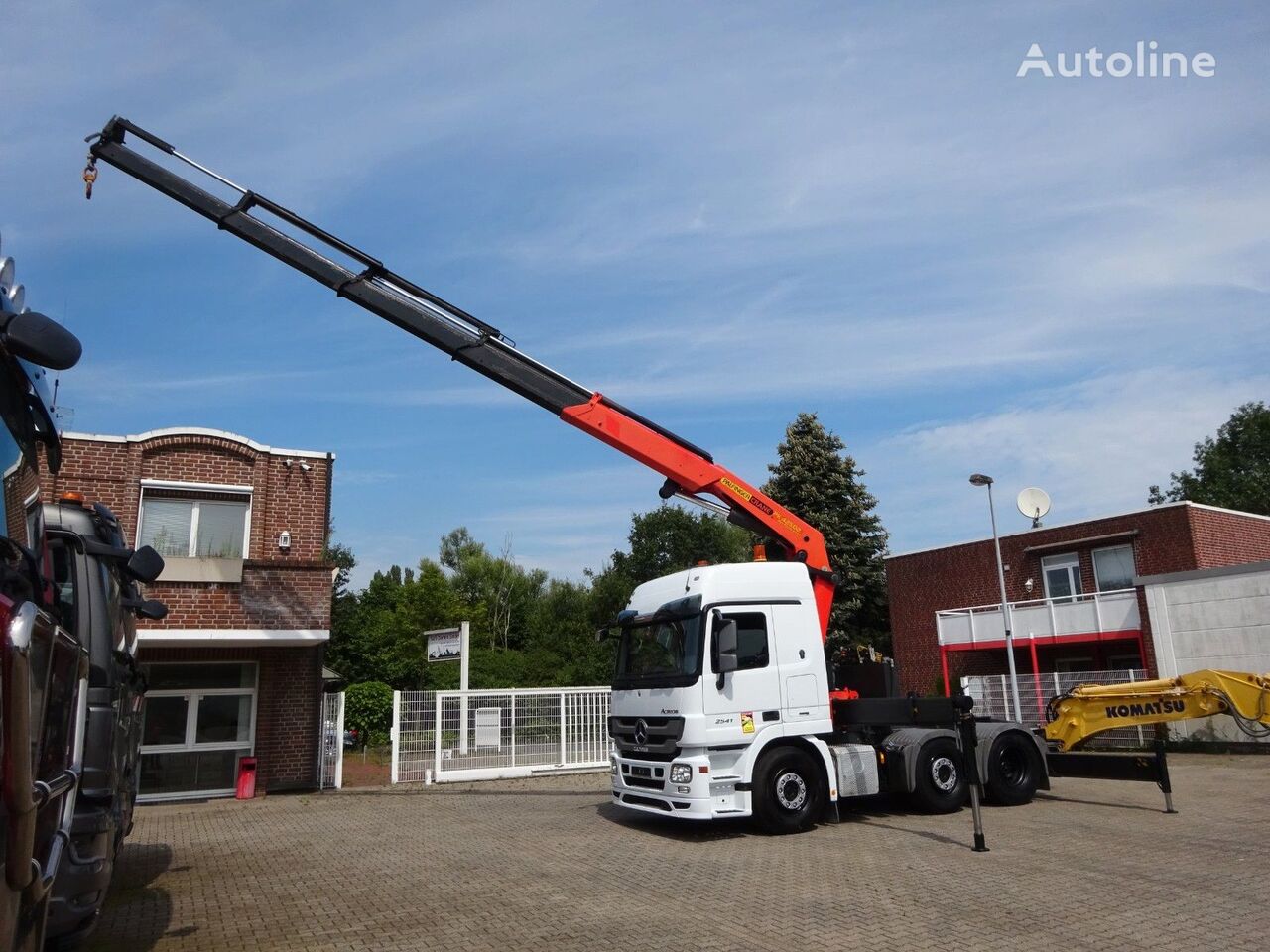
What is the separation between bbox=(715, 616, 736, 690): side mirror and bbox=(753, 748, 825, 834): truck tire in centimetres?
114

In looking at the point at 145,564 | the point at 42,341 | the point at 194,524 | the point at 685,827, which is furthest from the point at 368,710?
the point at 42,341

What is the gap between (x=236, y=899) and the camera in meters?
8.16

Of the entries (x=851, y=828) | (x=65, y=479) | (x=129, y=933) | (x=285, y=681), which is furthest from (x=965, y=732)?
(x=65, y=479)

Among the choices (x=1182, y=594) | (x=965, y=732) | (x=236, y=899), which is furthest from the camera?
(x=1182, y=594)

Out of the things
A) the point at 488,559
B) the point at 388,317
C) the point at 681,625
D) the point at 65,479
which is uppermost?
the point at 488,559

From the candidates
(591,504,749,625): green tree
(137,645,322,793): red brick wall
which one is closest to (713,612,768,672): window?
(137,645,322,793): red brick wall

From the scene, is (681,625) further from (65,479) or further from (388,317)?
(65,479)

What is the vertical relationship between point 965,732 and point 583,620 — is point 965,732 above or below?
below

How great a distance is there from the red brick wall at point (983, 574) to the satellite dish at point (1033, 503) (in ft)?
10.8

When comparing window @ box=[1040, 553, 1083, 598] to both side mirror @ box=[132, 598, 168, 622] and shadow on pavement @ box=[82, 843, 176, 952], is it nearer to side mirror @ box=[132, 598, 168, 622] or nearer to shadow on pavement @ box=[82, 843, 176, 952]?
shadow on pavement @ box=[82, 843, 176, 952]

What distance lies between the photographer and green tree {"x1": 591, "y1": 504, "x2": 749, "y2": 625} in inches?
2440

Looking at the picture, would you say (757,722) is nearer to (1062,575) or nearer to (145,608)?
(145,608)

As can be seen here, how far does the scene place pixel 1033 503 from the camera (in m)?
25.7

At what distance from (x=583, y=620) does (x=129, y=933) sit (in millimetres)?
49792
